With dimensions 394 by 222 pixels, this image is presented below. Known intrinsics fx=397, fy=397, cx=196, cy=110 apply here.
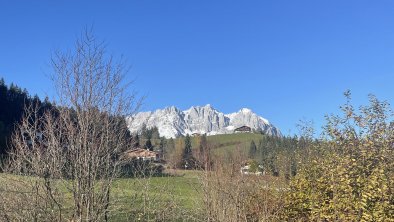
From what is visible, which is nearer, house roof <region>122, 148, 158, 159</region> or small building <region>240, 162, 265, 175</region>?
house roof <region>122, 148, 158, 159</region>

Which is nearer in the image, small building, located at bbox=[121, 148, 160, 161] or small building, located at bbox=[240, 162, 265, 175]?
small building, located at bbox=[121, 148, 160, 161]

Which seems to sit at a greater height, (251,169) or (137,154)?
(137,154)

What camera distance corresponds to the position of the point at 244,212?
7688mm

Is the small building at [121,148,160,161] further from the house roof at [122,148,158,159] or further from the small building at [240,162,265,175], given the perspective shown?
the small building at [240,162,265,175]

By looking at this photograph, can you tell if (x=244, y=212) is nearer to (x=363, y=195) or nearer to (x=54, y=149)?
(x=363, y=195)

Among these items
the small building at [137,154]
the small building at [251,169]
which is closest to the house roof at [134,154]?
the small building at [137,154]

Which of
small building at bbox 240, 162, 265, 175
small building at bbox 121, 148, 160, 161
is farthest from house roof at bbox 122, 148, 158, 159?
small building at bbox 240, 162, 265, 175

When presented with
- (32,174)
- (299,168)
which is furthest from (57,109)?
(299,168)

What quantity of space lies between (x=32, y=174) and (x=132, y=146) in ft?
7.07

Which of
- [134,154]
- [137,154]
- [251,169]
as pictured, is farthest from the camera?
[137,154]

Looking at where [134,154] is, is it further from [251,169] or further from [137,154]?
[251,169]

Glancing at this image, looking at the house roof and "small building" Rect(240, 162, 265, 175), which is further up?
the house roof

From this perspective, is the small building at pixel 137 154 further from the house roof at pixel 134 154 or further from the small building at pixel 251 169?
the small building at pixel 251 169

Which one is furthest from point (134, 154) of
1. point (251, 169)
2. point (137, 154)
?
point (251, 169)
